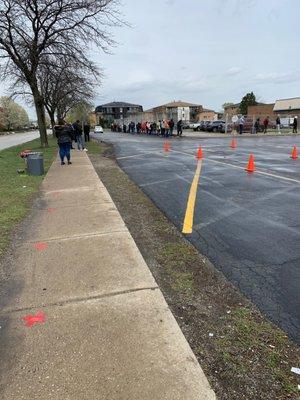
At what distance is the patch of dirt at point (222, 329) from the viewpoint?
2780mm

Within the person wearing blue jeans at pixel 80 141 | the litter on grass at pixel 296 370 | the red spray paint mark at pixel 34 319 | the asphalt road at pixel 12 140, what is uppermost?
the red spray paint mark at pixel 34 319

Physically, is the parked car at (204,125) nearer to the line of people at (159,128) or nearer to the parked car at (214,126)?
the parked car at (214,126)

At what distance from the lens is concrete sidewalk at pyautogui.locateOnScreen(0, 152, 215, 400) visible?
2.69 metres

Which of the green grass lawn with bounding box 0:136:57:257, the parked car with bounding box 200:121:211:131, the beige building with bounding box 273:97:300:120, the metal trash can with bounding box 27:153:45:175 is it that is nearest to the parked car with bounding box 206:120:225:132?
the parked car with bounding box 200:121:211:131

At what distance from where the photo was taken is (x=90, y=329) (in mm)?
3361

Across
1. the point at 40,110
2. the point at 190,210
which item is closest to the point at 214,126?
the point at 40,110

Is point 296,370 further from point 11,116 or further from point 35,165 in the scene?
point 11,116

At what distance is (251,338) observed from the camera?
3311 mm

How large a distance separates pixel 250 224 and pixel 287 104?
7815cm

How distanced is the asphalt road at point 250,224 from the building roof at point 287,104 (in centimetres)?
6767

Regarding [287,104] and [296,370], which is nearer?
[296,370]

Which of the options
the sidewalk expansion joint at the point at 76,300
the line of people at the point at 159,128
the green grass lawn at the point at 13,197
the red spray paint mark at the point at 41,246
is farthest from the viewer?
the line of people at the point at 159,128

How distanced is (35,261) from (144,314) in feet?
6.56

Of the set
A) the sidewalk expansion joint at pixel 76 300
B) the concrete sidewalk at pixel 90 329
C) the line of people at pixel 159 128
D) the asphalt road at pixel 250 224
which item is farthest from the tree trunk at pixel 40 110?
the sidewalk expansion joint at pixel 76 300
